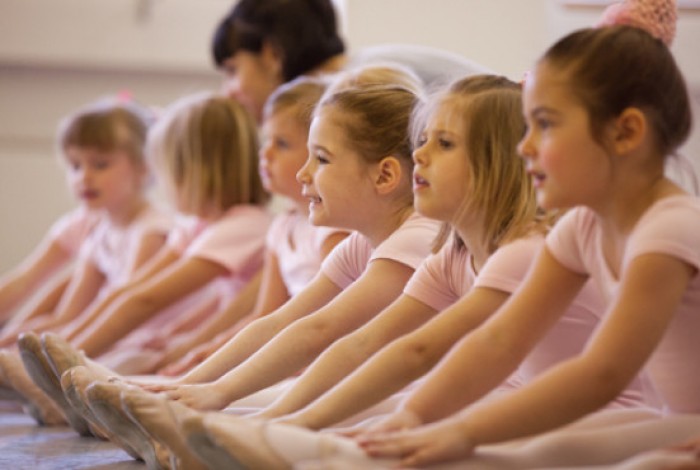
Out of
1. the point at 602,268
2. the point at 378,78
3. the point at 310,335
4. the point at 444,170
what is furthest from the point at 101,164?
the point at 602,268

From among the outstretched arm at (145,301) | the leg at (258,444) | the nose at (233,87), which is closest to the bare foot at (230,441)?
the leg at (258,444)

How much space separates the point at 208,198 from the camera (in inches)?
91.4

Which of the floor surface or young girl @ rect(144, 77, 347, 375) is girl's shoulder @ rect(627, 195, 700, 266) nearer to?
the floor surface

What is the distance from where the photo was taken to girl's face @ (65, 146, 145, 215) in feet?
8.47

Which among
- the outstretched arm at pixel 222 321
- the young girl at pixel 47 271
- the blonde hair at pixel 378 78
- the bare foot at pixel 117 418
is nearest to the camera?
the bare foot at pixel 117 418

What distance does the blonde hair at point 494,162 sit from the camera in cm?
130

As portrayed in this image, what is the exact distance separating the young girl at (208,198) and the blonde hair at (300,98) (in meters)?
0.42

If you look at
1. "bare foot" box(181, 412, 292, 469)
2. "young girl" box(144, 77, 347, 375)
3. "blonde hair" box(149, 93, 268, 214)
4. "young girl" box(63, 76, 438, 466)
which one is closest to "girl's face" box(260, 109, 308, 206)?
"young girl" box(144, 77, 347, 375)

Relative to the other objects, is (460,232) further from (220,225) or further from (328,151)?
(220,225)

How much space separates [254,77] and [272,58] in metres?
0.06

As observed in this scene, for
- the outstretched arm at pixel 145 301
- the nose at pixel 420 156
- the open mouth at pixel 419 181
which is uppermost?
the nose at pixel 420 156

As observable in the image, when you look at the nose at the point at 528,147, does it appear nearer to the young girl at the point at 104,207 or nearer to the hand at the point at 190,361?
the hand at the point at 190,361

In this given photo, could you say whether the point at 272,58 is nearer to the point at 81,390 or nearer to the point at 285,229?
the point at 285,229

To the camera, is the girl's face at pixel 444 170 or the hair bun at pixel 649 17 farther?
the girl's face at pixel 444 170
